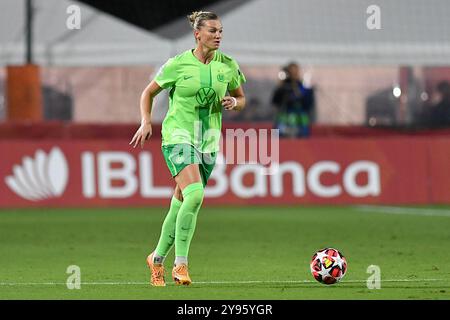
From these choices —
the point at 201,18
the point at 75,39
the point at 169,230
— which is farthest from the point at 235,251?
the point at 75,39

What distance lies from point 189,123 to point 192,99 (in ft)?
0.69

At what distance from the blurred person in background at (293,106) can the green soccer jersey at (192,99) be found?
12.2 metres

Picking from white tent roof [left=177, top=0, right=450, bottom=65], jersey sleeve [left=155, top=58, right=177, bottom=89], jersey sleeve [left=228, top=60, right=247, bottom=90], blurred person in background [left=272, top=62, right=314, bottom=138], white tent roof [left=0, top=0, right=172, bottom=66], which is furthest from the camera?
white tent roof [left=177, top=0, right=450, bottom=65]

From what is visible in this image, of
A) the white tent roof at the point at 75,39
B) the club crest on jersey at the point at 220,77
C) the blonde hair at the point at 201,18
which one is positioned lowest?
the club crest on jersey at the point at 220,77

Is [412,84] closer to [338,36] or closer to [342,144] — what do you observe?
[338,36]

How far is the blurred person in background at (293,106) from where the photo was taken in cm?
2370

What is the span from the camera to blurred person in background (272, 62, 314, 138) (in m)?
23.7

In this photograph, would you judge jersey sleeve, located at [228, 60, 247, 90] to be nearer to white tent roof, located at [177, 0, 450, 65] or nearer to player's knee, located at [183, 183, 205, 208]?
player's knee, located at [183, 183, 205, 208]

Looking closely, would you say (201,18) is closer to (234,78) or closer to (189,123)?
(234,78)

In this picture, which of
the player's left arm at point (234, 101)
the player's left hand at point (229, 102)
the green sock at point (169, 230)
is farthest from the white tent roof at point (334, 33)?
the green sock at point (169, 230)

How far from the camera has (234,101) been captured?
1130 cm

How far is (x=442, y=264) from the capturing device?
1305cm

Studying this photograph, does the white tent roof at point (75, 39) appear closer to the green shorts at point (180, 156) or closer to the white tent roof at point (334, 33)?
the white tent roof at point (334, 33)

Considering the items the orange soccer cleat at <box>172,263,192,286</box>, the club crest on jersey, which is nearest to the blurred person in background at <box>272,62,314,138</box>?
the club crest on jersey
